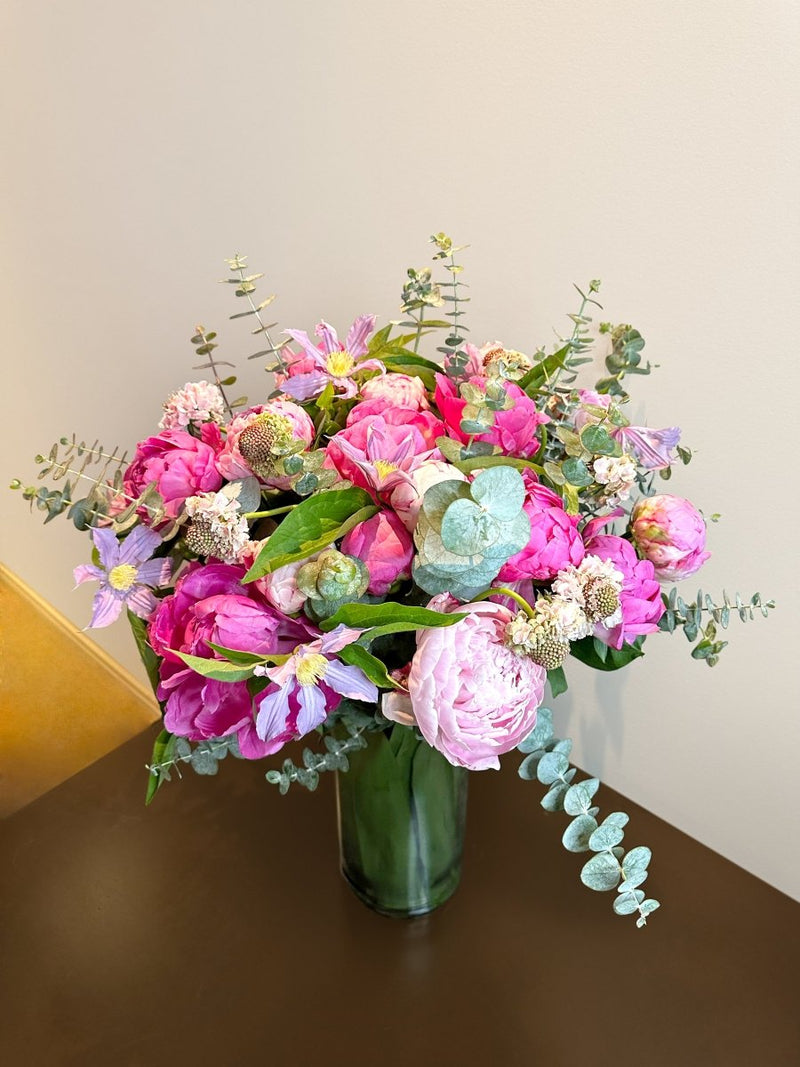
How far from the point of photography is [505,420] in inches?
20.7

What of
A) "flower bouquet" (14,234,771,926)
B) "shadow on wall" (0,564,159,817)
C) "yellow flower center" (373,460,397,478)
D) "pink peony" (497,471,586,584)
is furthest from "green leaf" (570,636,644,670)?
"shadow on wall" (0,564,159,817)

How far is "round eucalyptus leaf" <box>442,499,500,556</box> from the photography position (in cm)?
44

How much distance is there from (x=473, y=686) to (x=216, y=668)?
0.50ft

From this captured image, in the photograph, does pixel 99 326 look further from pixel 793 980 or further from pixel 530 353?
pixel 793 980

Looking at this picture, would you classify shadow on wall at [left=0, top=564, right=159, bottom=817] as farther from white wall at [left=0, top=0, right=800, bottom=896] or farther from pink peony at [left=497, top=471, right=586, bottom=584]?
pink peony at [left=497, top=471, right=586, bottom=584]

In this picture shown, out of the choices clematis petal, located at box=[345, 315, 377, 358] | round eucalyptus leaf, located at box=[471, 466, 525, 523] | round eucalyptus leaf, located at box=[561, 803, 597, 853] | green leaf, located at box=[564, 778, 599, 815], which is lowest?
round eucalyptus leaf, located at box=[561, 803, 597, 853]

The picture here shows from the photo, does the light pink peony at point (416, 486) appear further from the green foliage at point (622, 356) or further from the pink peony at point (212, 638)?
the green foliage at point (622, 356)

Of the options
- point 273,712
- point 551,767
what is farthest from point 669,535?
point 273,712

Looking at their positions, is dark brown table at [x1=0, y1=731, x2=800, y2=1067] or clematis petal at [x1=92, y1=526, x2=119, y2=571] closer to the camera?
clematis petal at [x1=92, y1=526, x2=119, y2=571]

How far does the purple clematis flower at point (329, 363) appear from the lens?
56 centimetres

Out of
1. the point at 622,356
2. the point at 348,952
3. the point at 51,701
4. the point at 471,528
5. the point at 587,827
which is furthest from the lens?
the point at 51,701

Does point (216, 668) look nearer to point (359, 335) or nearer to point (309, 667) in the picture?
point (309, 667)

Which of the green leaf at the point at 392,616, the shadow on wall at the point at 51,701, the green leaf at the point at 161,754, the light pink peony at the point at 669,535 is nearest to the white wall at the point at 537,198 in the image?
the light pink peony at the point at 669,535

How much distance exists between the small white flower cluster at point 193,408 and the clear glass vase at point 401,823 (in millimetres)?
287
